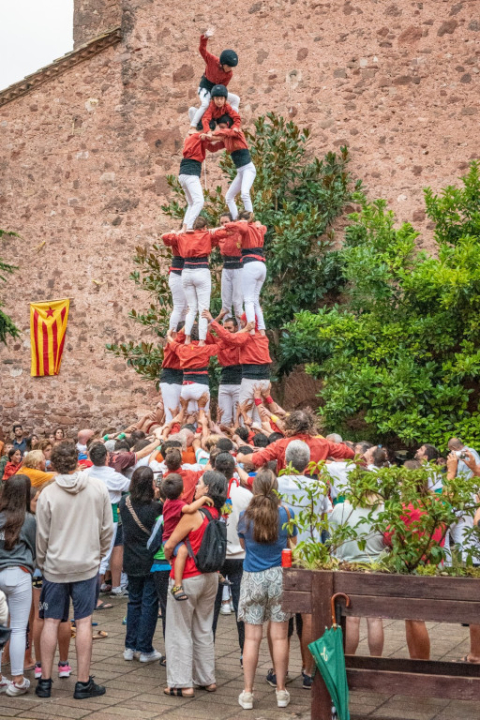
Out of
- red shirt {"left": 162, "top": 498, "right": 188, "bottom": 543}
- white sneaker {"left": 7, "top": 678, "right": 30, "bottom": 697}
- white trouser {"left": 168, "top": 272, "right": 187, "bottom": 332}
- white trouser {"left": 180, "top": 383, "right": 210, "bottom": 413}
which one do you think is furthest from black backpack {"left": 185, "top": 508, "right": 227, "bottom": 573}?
white trouser {"left": 168, "top": 272, "right": 187, "bottom": 332}

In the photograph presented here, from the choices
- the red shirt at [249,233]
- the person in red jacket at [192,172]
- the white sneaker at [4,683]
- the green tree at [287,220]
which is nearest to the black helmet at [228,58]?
the person in red jacket at [192,172]

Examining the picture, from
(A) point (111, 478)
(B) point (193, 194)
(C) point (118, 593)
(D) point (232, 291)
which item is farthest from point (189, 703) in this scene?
(B) point (193, 194)

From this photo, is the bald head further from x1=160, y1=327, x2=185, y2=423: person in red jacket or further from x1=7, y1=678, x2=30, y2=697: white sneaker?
x1=7, y1=678, x2=30, y2=697: white sneaker

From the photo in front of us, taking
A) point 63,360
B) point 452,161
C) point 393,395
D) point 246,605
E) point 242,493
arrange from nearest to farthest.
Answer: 1. point 246,605
2. point 242,493
3. point 393,395
4. point 452,161
5. point 63,360

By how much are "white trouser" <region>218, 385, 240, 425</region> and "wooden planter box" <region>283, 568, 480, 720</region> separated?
6.39 m

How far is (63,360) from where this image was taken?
55.3 feet

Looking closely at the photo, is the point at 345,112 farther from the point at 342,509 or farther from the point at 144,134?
the point at 342,509

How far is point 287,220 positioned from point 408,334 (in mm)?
2987

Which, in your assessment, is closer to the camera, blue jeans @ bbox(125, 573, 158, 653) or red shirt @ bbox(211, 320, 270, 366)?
blue jeans @ bbox(125, 573, 158, 653)

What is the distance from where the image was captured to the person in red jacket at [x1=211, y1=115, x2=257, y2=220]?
10.4 m

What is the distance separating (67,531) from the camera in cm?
554

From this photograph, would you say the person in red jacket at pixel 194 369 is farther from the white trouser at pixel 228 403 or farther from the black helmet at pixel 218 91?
the black helmet at pixel 218 91

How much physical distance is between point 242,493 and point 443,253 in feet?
20.4

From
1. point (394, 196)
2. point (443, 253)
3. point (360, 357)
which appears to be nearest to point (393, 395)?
point (360, 357)
